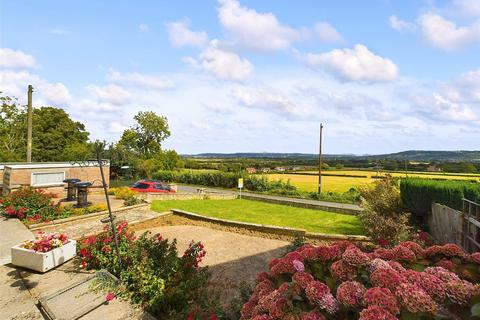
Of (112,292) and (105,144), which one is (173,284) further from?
(105,144)

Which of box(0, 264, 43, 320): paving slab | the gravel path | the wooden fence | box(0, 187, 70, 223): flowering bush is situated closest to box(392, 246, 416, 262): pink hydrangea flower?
the gravel path

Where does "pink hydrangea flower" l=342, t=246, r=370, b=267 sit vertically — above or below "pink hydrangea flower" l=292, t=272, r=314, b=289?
above

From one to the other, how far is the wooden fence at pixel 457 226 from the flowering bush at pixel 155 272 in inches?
302

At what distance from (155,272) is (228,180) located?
37320 millimetres

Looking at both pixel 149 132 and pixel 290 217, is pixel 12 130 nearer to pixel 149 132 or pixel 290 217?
pixel 149 132

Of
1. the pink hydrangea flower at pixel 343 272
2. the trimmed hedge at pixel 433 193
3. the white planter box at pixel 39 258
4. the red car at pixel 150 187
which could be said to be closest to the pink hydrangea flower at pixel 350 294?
the pink hydrangea flower at pixel 343 272

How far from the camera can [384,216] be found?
1232cm

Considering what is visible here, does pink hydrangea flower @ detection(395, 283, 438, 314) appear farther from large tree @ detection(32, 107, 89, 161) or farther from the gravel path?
large tree @ detection(32, 107, 89, 161)

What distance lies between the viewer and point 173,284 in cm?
649

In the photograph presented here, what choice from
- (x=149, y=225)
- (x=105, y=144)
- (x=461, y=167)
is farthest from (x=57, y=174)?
(x=461, y=167)

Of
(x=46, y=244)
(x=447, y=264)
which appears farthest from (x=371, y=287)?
(x=46, y=244)

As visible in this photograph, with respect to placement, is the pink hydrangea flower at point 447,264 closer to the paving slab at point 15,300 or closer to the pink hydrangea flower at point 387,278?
the pink hydrangea flower at point 387,278

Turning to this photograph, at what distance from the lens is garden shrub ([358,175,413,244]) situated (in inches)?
392

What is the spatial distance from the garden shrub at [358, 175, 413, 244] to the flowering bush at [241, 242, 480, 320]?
5425 mm
